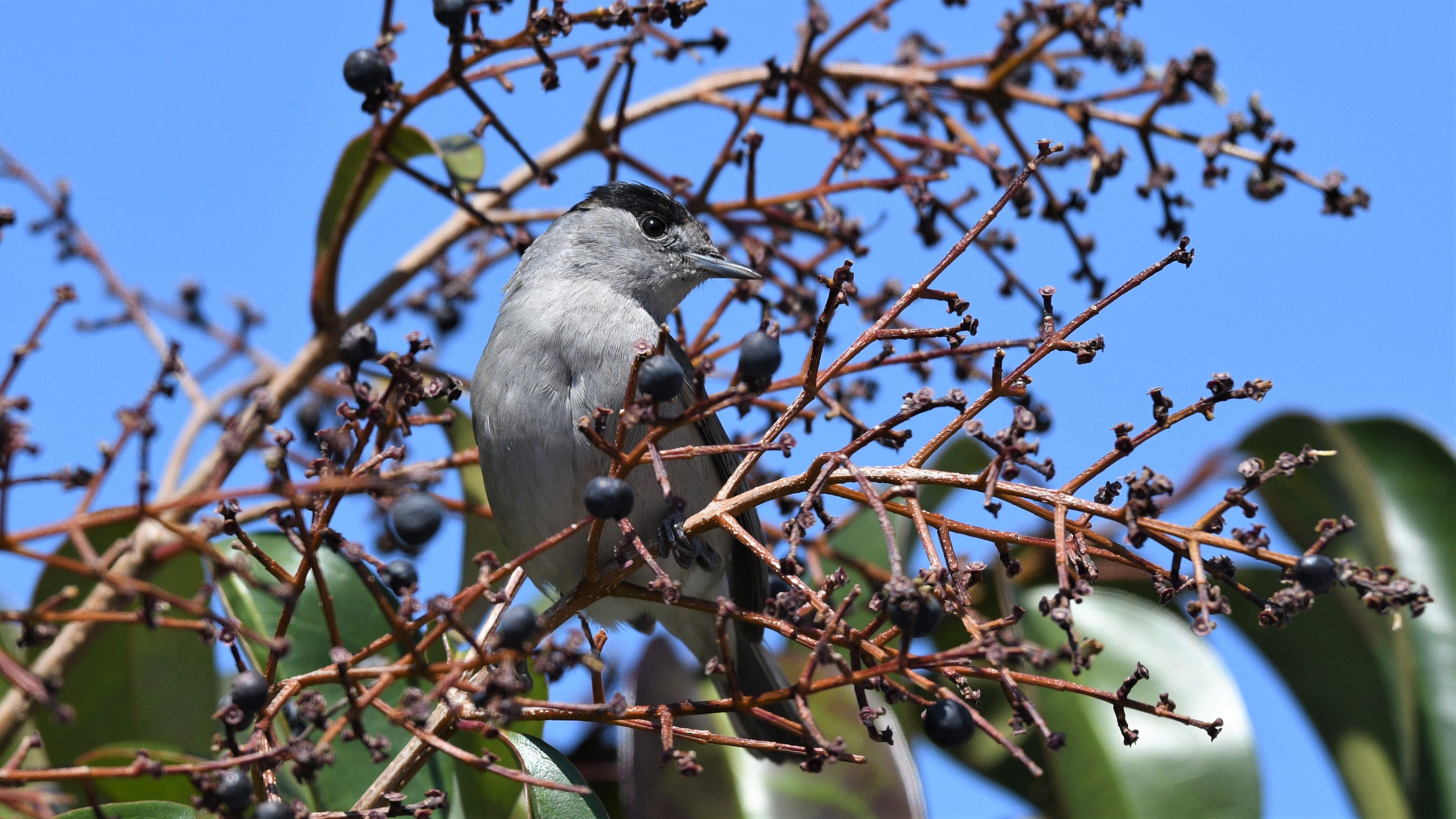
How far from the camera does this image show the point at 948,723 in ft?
7.02

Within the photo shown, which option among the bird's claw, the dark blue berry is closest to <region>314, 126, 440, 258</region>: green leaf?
the bird's claw

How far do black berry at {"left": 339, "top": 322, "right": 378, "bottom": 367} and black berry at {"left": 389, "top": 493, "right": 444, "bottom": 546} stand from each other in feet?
1.30

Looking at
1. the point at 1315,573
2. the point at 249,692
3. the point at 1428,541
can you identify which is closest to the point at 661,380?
the point at 249,692

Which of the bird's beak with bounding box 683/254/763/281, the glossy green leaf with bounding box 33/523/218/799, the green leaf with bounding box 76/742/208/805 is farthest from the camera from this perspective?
the bird's beak with bounding box 683/254/763/281

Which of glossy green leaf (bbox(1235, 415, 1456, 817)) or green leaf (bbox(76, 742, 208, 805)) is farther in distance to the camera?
glossy green leaf (bbox(1235, 415, 1456, 817))

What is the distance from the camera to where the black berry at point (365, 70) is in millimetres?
3006

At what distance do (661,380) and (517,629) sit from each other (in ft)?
1.56

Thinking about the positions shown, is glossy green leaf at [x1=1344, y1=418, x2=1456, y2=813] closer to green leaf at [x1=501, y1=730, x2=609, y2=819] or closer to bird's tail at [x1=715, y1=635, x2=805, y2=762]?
bird's tail at [x1=715, y1=635, x2=805, y2=762]

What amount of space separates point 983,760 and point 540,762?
212 cm

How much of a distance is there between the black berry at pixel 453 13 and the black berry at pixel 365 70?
0.19m

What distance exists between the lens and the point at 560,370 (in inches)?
129

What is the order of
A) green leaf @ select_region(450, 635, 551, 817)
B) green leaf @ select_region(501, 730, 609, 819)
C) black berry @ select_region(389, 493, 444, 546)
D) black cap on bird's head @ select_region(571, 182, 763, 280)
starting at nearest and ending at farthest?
black berry @ select_region(389, 493, 444, 546) < green leaf @ select_region(501, 730, 609, 819) < green leaf @ select_region(450, 635, 551, 817) < black cap on bird's head @ select_region(571, 182, 763, 280)

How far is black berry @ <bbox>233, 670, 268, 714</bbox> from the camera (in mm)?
2000

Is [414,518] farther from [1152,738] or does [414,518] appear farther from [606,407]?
[1152,738]
